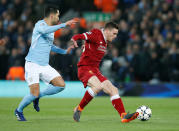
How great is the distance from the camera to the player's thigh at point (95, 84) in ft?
30.0

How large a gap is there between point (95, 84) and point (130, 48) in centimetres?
944

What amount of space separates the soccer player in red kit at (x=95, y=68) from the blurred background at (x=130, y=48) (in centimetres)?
741

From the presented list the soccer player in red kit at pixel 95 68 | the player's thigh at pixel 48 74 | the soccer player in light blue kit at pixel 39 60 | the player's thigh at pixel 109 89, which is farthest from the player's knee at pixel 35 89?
the player's thigh at pixel 109 89

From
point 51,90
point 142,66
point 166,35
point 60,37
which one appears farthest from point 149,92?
point 51,90

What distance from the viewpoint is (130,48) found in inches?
726

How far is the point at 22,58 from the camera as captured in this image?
775 inches

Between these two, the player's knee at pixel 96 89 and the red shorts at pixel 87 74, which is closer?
the player's knee at pixel 96 89

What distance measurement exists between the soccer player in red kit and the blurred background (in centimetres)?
741

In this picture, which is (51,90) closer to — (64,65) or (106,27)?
(106,27)

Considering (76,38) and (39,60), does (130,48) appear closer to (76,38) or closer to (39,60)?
(39,60)

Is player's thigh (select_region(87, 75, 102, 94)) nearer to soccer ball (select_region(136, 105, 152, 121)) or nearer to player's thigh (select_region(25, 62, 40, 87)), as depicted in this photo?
soccer ball (select_region(136, 105, 152, 121))

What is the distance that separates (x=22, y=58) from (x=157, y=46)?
18.7ft

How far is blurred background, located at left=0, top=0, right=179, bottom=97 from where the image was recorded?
1816 centimetres

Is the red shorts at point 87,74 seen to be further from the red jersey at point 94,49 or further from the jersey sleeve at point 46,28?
the jersey sleeve at point 46,28
